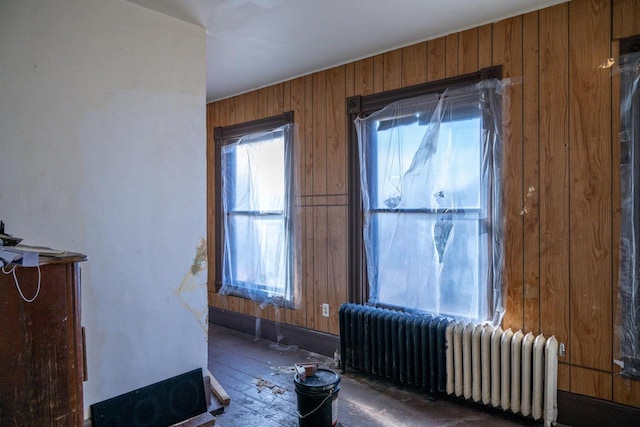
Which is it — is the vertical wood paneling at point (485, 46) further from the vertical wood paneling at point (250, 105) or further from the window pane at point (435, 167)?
the vertical wood paneling at point (250, 105)

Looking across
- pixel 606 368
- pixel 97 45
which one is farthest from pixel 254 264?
pixel 606 368

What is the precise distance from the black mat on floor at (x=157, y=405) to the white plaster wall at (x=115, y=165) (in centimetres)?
6

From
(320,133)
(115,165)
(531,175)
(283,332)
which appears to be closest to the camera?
(115,165)

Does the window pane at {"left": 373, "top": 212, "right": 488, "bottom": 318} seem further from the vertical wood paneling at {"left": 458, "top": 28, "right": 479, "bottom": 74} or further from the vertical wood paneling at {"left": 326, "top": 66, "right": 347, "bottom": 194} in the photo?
the vertical wood paneling at {"left": 458, "top": 28, "right": 479, "bottom": 74}

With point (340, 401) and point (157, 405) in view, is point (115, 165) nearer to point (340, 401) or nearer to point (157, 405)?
point (157, 405)

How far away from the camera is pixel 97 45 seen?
2.35m

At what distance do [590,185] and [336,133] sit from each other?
201cm

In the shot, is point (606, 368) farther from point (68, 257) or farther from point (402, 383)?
point (68, 257)

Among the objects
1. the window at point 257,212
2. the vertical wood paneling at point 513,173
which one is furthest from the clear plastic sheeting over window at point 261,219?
the vertical wood paneling at point 513,173

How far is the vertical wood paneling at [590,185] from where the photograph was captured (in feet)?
7.85

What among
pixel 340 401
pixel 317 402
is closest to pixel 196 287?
pixel 317 402

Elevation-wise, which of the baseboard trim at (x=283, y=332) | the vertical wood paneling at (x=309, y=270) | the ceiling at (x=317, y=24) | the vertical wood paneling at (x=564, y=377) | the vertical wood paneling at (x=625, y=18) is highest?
the ceiling at (x=317, y=24)

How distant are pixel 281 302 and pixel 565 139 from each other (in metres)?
2.84

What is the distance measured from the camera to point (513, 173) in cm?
271
